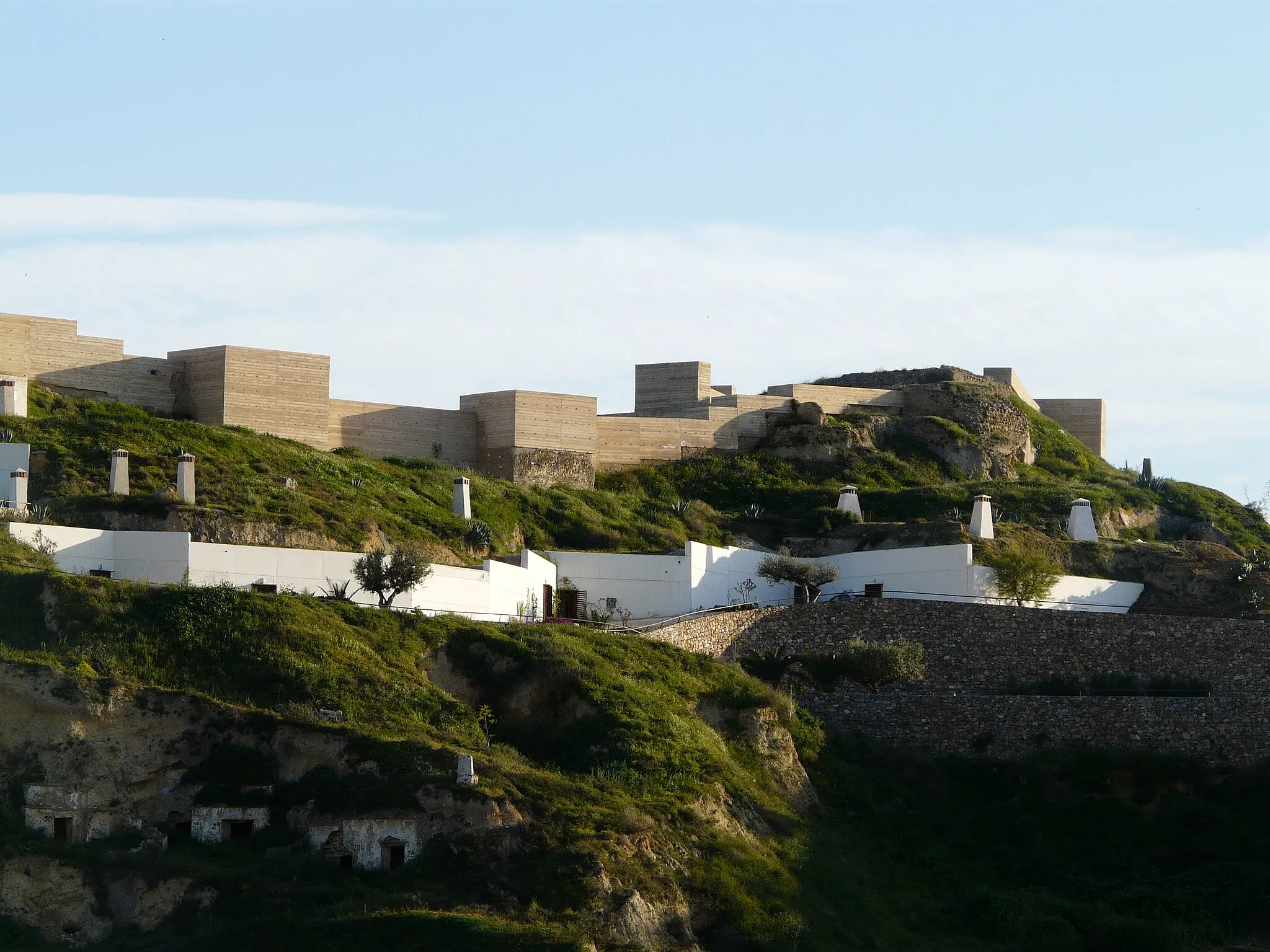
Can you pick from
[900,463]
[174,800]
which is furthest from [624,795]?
[900,463]

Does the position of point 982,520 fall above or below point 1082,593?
above

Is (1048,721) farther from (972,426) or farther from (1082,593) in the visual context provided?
(972,426)

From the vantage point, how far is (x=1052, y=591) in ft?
135

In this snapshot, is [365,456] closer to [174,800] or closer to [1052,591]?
[1052,591]

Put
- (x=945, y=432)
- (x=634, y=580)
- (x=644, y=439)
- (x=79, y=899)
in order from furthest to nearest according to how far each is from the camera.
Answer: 1. (x=945, y=432)
2. (x=644, y=439)
3. (x=634, y=580)
4. (x=79, y=899)

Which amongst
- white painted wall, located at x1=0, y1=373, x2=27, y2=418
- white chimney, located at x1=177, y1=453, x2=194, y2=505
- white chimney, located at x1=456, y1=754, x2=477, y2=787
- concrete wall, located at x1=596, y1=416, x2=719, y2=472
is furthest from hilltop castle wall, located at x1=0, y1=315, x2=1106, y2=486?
white chimney, located at x1=456, y1=754, x2=477, y2=787

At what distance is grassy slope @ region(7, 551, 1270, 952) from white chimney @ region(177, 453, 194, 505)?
5.55m

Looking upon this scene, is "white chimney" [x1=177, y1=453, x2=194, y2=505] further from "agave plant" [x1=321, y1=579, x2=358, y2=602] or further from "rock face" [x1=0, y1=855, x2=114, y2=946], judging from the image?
"rock face" [x1=0, y1=855, x2=114, y2=946]

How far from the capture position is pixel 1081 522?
46.2m

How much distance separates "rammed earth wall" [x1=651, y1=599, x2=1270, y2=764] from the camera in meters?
37.1

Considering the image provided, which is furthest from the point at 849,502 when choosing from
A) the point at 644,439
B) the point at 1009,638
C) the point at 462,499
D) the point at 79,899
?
the point at 79,899

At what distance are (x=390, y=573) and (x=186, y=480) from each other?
5163mm

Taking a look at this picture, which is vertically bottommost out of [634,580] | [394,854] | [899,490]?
[394,854]

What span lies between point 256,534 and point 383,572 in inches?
159
